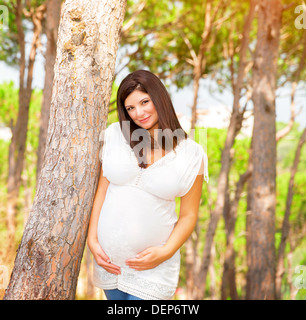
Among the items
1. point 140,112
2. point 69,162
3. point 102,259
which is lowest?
point 102,259

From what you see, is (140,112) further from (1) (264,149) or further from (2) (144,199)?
(1) (264,149)

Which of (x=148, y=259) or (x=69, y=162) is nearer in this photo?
(x=148, y=259)

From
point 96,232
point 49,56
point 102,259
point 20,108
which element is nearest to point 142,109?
point 96,232

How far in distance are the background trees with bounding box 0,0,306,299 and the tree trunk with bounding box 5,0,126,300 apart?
55mm

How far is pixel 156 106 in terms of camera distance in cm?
232

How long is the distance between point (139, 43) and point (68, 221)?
317 inches

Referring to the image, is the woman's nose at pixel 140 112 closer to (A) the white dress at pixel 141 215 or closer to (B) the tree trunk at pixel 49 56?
(A) the white dress at pixel 141 215

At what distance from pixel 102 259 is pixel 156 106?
3.18 feet

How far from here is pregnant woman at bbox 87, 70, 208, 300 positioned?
2.16 meters

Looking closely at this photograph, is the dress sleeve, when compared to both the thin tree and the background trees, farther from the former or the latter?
the thin tree

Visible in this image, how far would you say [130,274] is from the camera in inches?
Answer: 86.3

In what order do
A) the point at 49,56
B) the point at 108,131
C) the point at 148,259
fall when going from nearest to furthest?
1. the point at 148,259
2. the point at 108,131
3. the point at 49,56

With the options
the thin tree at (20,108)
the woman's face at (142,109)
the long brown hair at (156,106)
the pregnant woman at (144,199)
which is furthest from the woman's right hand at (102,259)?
the thin tree at (20,108)

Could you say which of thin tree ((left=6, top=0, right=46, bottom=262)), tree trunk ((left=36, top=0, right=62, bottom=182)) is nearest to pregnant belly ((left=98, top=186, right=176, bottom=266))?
tree trunk ((left=36, top=0, right=62, bottom=182))
